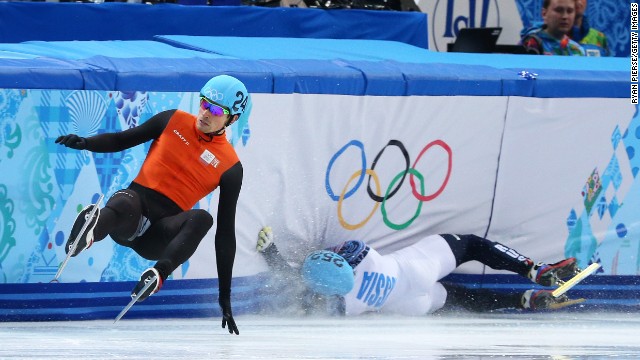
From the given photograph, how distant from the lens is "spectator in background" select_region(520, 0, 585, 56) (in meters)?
10.0

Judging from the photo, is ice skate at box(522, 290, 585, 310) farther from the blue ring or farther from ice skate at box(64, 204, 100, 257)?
ice skate at box(64, 204, 100, 257)

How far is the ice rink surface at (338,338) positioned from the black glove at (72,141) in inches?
35.3

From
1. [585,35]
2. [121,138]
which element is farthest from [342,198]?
[585,35]

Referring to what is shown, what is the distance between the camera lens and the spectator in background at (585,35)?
402 inches

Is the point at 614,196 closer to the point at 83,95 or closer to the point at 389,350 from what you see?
the point at 389,350

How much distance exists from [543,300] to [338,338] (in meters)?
1.94

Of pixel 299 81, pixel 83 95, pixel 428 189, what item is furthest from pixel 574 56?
pixel 83 95

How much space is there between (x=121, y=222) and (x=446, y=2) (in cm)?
560

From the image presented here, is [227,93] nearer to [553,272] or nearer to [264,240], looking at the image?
[264,240]

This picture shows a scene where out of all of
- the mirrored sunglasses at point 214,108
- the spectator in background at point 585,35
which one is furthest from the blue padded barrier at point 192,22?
the mirrored sunglasses at point 214,108

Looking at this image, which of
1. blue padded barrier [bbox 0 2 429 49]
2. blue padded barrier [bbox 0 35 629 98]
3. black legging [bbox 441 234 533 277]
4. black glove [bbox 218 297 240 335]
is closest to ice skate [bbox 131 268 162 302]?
black glove [bbox 218 297 240 335]

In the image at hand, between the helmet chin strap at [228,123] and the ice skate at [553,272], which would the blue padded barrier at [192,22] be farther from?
the helmet chin strap at [228,123]

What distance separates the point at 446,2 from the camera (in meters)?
11.2

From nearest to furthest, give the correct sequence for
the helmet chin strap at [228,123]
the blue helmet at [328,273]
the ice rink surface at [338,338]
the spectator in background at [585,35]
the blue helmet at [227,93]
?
the ice rink surface at [338,338] → the blue helmet at [227,93] → the helmet chin strap at [228,123] → the blue helmet at [328,273] → the spectator in background at [585,35]
